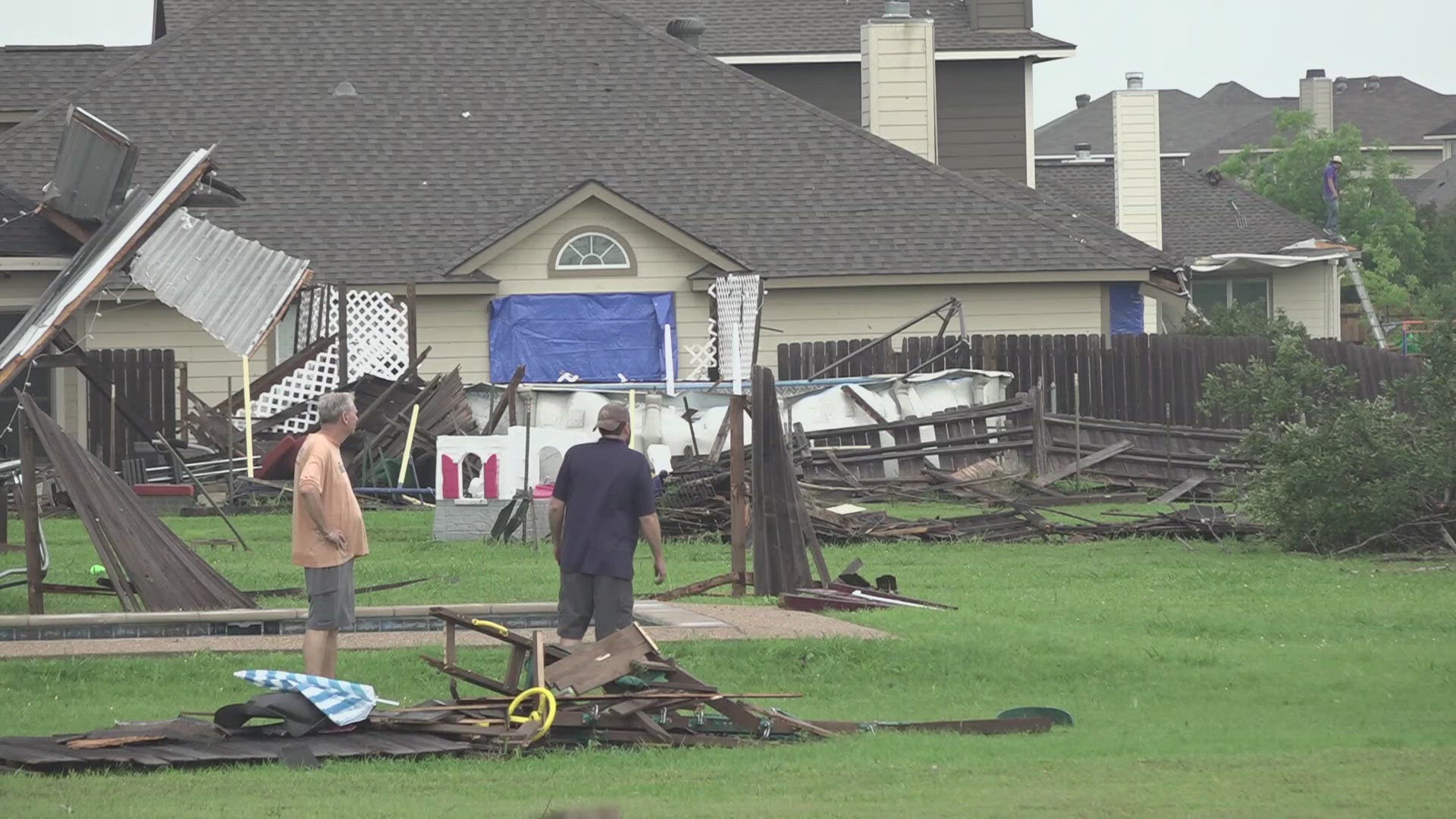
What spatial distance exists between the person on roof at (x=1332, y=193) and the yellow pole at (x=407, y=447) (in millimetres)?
35311

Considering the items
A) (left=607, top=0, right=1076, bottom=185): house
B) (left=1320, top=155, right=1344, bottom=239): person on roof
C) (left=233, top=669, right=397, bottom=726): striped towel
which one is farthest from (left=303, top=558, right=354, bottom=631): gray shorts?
(left=1320, top=155, right=1344, bottom=239): person on roof

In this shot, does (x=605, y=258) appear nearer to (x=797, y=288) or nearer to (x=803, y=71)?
(x=797, y=288)

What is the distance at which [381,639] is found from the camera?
13.7 meters

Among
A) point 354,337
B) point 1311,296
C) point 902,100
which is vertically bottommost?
point 354,337

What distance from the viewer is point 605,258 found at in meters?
29.9

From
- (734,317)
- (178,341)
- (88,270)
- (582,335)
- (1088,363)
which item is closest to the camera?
(88,270)

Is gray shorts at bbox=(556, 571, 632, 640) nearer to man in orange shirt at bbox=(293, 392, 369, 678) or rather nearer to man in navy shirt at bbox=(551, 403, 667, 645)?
man in navy shirt at bbox=(551, 403, 667, 645)

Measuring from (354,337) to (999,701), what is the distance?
17.5 m

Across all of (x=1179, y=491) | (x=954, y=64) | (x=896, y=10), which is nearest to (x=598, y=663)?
(x=1179, y=491)

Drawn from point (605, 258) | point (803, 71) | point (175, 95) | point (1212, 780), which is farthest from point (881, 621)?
point (803, 71)

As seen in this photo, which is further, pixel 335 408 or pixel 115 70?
pixel 115 70

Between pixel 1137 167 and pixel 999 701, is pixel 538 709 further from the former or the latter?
pixel 1137 167

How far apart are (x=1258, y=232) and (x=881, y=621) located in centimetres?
3556

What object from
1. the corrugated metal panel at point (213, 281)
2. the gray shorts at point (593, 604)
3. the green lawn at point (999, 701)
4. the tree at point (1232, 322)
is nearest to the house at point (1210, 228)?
the tree at point (1232, 322)
